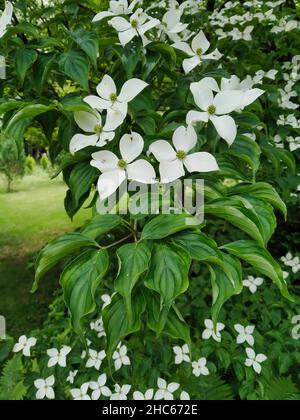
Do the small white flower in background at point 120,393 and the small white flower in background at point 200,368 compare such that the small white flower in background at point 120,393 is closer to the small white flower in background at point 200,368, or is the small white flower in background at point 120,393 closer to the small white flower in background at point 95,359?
the small white flower in background at point 95,359

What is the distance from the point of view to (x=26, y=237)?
4.59 metres

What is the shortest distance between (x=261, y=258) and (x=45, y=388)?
1021 millimetres

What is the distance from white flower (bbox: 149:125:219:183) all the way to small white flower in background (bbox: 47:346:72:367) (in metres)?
0.92

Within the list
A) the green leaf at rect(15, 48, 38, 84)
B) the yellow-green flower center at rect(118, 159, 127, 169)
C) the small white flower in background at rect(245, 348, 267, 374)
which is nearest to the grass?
the small white flower in background at rect(245, 348, 267, 374)

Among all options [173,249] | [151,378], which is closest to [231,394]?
[151,378]

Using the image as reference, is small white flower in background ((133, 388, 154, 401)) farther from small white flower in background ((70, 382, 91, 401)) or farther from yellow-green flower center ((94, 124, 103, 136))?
yellow-green flower center ((94, 124, 103, 136))

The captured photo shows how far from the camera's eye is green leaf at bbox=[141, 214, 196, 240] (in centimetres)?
53

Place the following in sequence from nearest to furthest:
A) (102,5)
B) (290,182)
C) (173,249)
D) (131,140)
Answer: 1. (173,249)
2. (131,140)
3. (290,182)
4. (102,5)

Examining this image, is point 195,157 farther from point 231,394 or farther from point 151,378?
point 231,394

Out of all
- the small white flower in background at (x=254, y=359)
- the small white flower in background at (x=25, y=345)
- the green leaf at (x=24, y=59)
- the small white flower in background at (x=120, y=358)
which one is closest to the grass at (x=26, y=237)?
the small white flower in background at (x=25, y=345)

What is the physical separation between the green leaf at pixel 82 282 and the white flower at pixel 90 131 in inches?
7.5

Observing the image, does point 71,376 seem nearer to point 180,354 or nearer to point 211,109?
point 180,354

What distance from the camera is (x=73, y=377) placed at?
1344 millimetres
